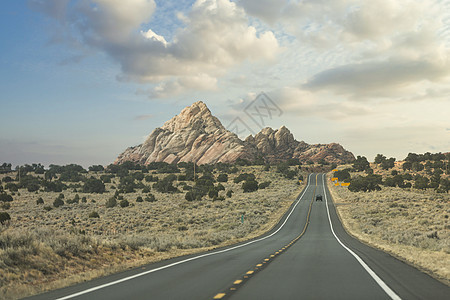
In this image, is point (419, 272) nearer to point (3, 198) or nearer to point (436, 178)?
point (3, 198)

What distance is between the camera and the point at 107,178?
118125 millimetres

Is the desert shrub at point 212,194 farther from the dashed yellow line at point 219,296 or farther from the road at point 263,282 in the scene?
the dashed yellow line at point 219,296

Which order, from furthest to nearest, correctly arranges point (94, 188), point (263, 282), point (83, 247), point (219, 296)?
1. point (94, 188)
2. point (83, 247)
3. point (263, 282)
4. point (219, 296)

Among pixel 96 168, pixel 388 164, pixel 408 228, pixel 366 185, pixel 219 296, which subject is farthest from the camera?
pixel 96 168

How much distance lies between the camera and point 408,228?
115ft

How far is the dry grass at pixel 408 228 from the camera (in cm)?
1461

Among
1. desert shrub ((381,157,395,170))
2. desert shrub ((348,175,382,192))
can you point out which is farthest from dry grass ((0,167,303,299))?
desert shrub ((381,157,395,170))

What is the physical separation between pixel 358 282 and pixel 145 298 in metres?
5.15

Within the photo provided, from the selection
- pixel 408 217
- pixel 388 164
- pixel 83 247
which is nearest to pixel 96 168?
pixel 388 164

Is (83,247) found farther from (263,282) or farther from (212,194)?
(212,194)

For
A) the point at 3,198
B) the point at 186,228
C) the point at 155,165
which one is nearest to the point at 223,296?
the point at 186,228

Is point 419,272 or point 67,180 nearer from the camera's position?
point 419,272

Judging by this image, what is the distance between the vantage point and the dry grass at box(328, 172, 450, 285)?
14.6 meters

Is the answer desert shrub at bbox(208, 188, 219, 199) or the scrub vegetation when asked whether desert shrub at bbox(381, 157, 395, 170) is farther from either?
desert shrub at bbox(208, 188, 219, 199)
